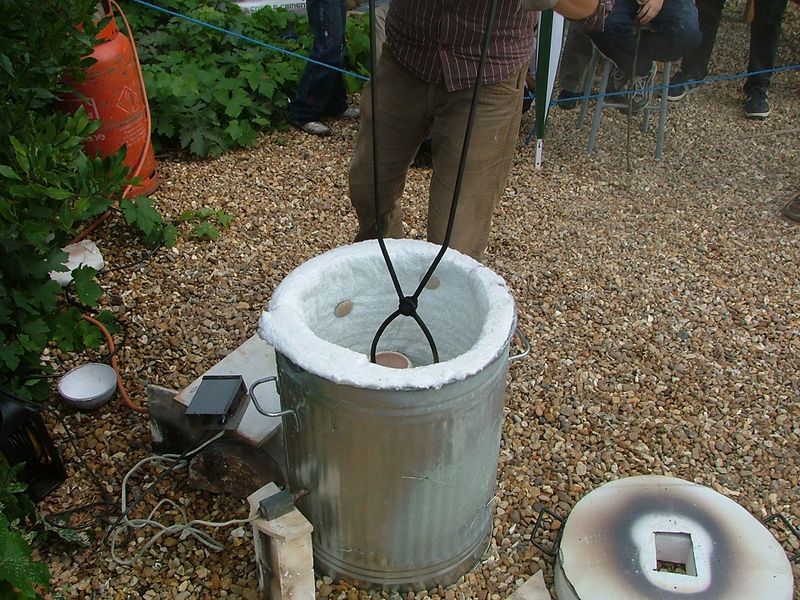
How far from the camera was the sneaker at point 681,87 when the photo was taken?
579 centimetres

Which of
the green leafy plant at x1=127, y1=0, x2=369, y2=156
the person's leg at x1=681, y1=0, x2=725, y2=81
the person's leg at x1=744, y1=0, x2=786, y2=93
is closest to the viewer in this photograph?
the green leafy plant at x1=127, y1=0, x2=369, y2=156

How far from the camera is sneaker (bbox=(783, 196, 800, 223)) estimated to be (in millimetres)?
4328

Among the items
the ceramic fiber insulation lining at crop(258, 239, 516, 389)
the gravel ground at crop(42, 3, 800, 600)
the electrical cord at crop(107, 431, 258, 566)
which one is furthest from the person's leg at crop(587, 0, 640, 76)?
the electrical cord at crop(107, 431, 258, 566)

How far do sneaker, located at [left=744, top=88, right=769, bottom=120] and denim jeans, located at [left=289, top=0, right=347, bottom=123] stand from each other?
9.77ft

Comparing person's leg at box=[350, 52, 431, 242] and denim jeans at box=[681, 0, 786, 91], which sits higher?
person's leg at box=[350, 52, 431, 242]

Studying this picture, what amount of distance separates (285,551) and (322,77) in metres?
3.57

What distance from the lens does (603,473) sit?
2738 mm

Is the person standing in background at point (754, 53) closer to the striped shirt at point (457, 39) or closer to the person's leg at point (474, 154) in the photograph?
the person's leg at point (474, 154)

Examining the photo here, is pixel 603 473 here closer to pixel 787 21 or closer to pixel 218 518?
pixel 218 518

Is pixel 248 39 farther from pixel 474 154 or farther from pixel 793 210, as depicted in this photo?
pixel 793 210

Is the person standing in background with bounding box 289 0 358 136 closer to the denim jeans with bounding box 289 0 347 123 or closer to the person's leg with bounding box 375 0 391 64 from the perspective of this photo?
the denim jeans with bounding box 289 0 347 123

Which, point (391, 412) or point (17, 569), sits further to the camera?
point (391, 412)


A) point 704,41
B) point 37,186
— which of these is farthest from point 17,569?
point 704,41

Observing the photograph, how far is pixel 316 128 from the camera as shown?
4957 millimetres
